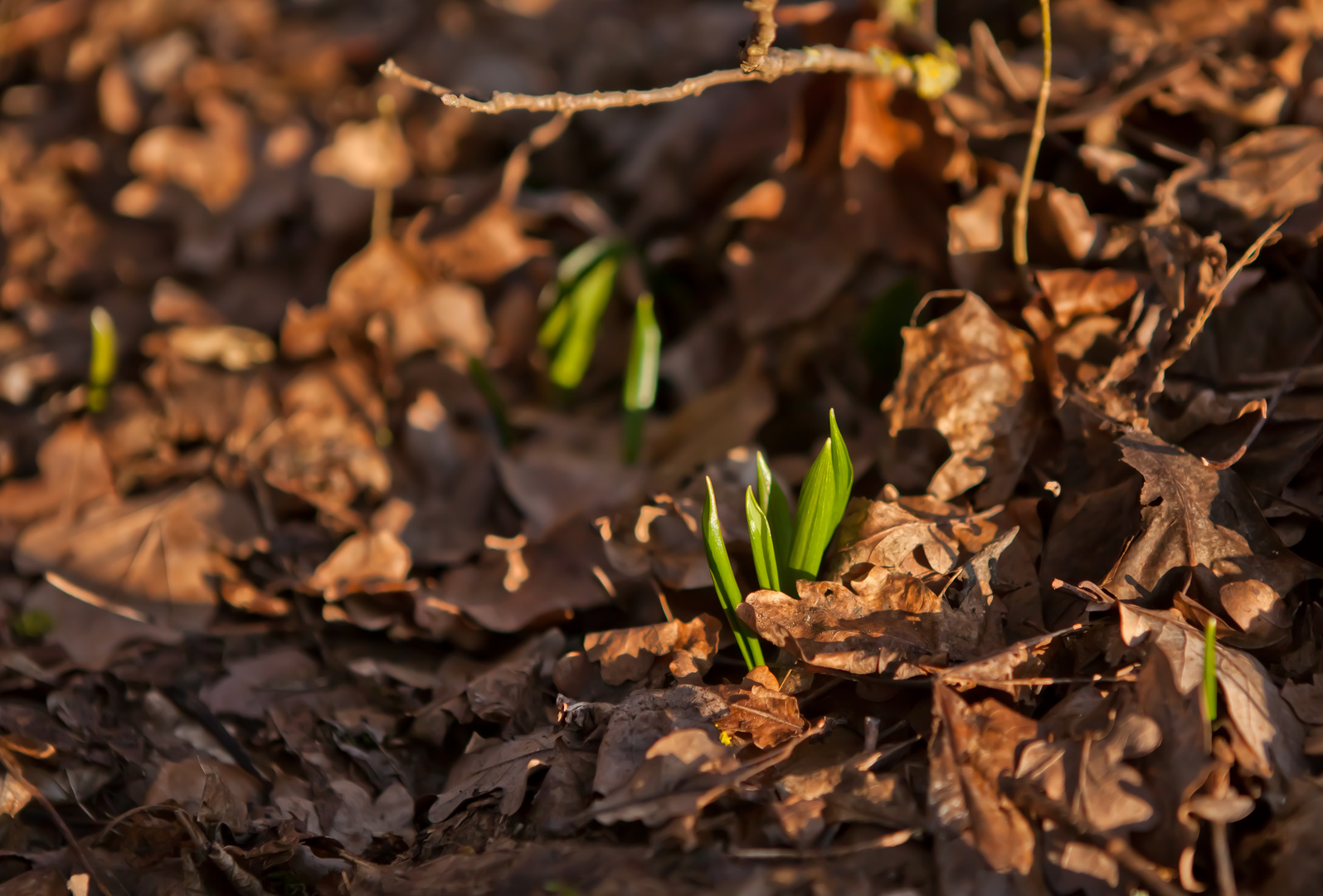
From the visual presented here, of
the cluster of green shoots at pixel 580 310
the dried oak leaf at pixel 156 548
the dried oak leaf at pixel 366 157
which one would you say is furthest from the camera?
the dried oak leaf at pixel 366 157

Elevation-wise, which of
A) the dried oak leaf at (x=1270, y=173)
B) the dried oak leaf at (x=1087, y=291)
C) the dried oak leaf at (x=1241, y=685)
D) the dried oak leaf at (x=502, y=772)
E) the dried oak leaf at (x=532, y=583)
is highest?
the dried oak leaf at (x=1270, y=173)

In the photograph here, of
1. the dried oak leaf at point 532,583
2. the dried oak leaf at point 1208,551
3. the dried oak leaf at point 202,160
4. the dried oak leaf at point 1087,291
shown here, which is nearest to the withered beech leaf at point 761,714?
the dried oak leaf at point 532,583

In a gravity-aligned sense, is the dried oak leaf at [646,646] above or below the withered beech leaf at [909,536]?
below

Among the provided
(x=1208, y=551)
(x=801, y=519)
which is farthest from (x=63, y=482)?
(x=1208, y=551)

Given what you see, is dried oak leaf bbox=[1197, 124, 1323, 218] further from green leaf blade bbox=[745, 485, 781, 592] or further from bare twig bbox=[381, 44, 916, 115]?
green leaf blade bbox=[745, 485, 781, 592]

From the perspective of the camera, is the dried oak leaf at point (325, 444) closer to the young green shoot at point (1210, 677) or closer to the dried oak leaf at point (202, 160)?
the dried oak leaf at point (202, 160)

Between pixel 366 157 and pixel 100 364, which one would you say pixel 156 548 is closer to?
pixel 100 364

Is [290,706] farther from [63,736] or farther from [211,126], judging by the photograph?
[211,126]
